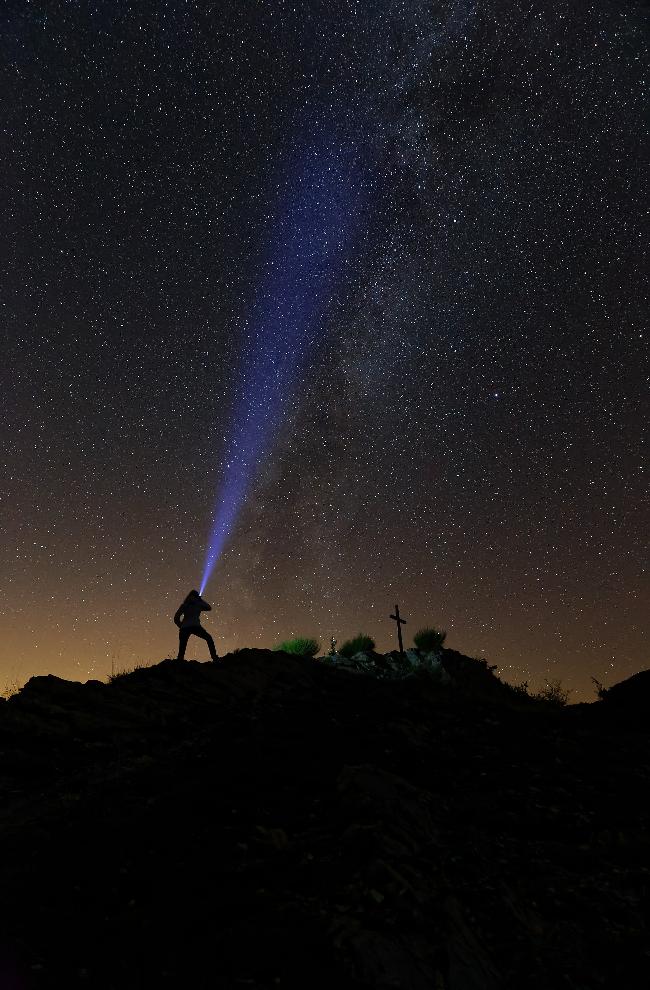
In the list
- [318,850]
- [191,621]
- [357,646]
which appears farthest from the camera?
[357,646]

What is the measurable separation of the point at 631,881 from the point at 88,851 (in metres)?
4.69

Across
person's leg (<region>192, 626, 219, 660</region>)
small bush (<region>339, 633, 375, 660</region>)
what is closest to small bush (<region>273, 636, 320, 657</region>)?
small bush (<region>339, 633, 375, 660</region>)

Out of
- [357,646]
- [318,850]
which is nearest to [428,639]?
[357,646]

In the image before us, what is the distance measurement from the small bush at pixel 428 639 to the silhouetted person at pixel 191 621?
7802mm

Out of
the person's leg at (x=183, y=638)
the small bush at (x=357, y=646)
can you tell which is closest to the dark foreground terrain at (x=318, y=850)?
the person's leg at (x=183, y=638)

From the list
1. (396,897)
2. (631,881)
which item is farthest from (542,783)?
(396,897)

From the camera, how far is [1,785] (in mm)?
7555

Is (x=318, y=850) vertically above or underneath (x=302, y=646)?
underneath

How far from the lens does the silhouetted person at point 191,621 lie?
13391 millimetres

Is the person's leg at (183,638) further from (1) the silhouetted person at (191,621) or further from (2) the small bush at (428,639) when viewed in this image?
(2) the small bush at (428,639)

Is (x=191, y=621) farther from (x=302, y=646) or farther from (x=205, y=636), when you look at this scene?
(x=302, y=646)

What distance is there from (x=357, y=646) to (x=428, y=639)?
2472 millimetres

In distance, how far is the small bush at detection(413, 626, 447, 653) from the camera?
18.9 metres

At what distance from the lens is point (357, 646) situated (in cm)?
1830
